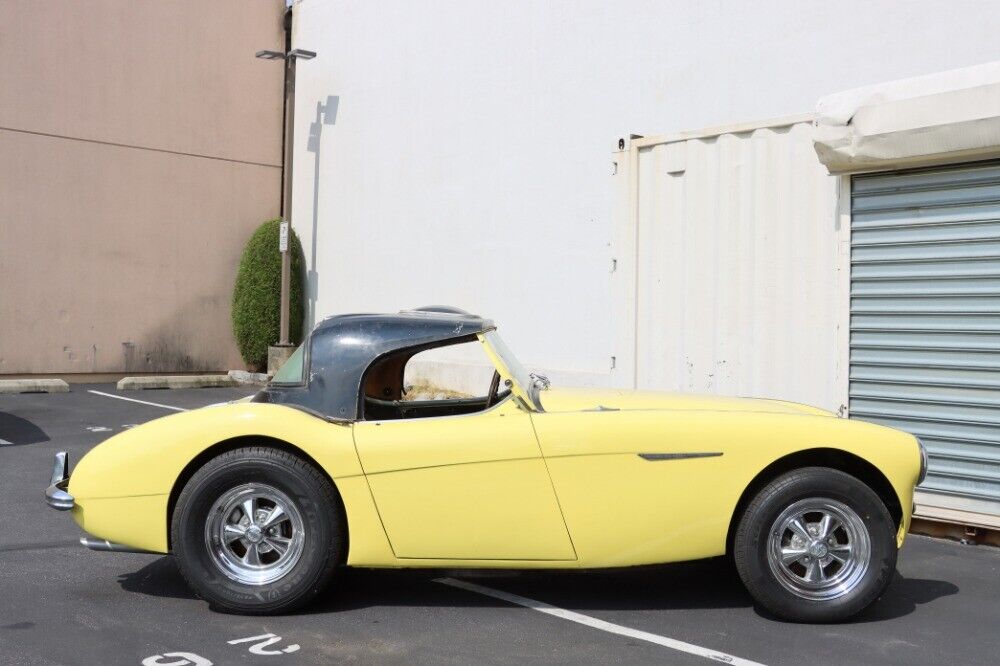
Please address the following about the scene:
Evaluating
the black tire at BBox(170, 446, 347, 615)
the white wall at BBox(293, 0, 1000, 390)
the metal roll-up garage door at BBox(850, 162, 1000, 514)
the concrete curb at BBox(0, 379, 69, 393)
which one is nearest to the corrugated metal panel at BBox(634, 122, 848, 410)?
the metal roll-up garage door at BBox(850, 162, 1000, 514)

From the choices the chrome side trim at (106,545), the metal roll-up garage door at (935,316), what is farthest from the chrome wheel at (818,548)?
the chrome side trim at (106,545)

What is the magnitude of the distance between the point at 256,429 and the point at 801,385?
396 centimetres

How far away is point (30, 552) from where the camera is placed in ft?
18.0

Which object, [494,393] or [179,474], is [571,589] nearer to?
[494,393]

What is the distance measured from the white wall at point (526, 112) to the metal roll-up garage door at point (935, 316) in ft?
6.50

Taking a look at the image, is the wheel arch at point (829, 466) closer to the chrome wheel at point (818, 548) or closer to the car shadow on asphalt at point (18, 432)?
the chrome wheel at point (818, 548)

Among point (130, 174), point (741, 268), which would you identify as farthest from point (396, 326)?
point (130, 174)

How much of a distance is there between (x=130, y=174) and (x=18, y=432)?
660 centimetres

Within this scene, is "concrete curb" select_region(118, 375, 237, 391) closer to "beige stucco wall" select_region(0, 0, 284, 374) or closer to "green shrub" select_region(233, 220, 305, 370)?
"green shrub" select_region(233, 220, 305, 370)

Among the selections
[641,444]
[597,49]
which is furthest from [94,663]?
[597,49]

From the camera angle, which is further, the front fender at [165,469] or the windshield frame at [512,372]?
the windshield frame at [512,372]

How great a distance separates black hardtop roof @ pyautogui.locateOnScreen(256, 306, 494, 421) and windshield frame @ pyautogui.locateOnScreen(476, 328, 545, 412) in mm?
121

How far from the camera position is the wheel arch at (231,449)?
14.6 feet

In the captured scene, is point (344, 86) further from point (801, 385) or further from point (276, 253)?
point (801, 385)
